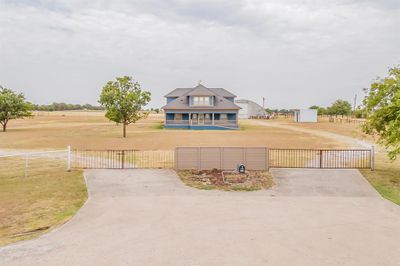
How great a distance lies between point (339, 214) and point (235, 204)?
10.8 feet

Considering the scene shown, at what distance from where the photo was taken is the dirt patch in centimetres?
1413

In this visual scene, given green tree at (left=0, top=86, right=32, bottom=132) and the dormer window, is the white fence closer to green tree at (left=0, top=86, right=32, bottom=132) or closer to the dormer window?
green tree at (left=0, top=86, right=32, bottom=132)

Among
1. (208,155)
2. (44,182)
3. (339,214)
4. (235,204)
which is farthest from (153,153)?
(339,214)

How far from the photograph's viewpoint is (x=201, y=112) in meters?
55.5

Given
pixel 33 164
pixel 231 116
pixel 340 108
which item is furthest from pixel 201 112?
pixel 340 108

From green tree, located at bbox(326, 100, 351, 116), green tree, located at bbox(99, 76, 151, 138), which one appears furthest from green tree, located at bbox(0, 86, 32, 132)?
green tree, located at bbox(326, 100, 351, 116)

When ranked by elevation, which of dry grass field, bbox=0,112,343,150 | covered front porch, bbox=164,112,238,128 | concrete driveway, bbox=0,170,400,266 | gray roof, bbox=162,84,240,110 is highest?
gray roof, bbox=162,84,240,110

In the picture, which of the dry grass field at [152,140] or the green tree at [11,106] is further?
the green tree at [11,106]

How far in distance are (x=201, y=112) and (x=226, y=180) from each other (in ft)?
133

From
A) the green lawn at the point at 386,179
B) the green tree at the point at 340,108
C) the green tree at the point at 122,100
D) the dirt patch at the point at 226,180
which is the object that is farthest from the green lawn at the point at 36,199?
the green tree at the point at 340,108

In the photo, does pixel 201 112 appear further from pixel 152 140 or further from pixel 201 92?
pixel 152 140

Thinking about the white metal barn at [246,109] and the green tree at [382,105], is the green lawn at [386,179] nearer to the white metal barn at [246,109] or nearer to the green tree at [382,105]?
the green tree at [382,105]

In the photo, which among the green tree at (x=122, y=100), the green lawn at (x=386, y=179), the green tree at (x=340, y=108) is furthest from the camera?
the green tree at (x=340, y=108)

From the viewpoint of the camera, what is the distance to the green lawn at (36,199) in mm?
9391
